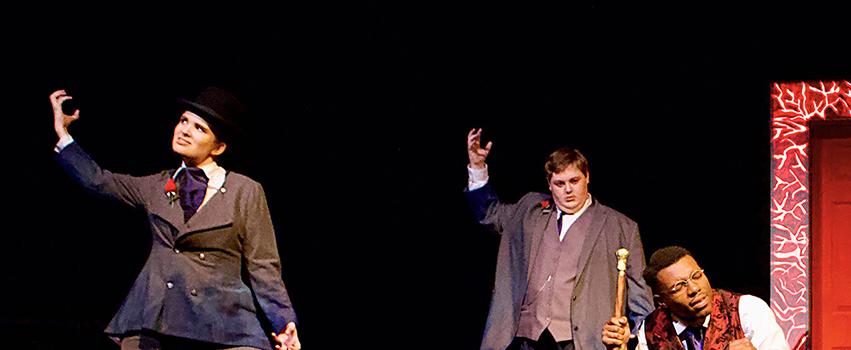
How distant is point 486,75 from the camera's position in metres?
6.77

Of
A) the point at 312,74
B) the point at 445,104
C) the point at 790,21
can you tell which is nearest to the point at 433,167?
the point at 445,104

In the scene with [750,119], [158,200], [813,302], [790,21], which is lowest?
[813,302]

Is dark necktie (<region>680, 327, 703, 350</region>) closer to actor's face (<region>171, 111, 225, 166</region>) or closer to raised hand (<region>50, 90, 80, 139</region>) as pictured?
actor's face (<region>171, 111, 225, 166</region>)

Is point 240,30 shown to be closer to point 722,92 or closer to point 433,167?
point 433,167

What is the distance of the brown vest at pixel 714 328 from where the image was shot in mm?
4512

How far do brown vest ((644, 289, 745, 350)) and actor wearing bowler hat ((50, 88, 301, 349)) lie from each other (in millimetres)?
1281

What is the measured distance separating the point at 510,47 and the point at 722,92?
1028mm

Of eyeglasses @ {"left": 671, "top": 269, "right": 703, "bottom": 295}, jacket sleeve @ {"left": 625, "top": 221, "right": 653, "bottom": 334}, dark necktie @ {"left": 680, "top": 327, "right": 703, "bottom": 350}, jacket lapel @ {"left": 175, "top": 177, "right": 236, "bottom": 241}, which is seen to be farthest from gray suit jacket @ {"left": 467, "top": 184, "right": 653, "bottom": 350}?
jacket lapel @ {"left": 175, "top": 177, "right": 236, "bottom": 241}

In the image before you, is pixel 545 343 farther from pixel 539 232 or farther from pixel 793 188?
pixel 793 188

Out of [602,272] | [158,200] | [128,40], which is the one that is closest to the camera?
[158,200]

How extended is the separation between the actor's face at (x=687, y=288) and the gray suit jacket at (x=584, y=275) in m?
1.09

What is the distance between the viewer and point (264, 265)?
16.8 feet

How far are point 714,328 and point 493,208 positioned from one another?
5.67ft

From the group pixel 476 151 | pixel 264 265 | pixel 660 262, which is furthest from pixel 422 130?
pixel 660 262
